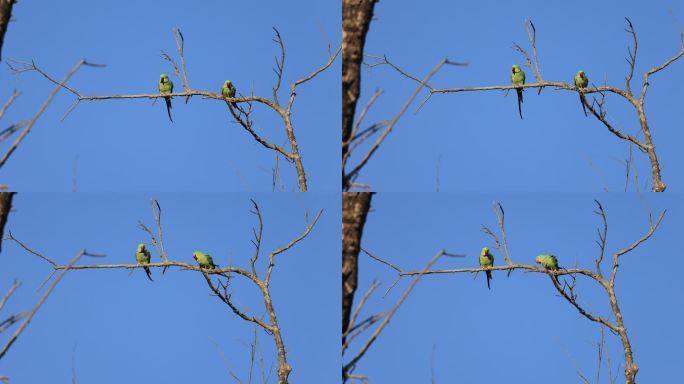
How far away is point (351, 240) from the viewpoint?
3.09 m

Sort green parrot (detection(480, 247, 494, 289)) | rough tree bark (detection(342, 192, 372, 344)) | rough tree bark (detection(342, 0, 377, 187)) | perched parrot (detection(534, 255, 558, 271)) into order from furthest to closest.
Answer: green parrot (detection(480, 247, 494, 289)) → perched parrot (detection(534, 255, 558, 271)) → rough tree bark (detection(342, 0, 377, 187)) → rough tree bark (detection(342, 192, 372, 344))

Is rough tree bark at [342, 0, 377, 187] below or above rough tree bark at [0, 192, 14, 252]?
above

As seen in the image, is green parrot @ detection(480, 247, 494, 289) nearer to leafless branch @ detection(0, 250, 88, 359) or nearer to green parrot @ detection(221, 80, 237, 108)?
green parrot @ detection(221, 80, 237, 108)

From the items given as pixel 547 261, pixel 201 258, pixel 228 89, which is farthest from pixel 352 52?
pixel 547 261

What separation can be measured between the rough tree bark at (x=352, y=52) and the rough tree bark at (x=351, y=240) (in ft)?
1.42

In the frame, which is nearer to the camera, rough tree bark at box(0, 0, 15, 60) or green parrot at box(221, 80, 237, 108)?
rough tree bark at box(0, 0, 15, 60)

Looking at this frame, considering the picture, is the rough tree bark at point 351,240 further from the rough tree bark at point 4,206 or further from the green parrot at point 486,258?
the green parrot at point 486,258

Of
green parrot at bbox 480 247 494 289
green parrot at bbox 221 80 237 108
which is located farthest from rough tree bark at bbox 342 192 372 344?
green parrot at bbox 480 247 494 289

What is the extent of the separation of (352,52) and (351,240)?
0.90 m

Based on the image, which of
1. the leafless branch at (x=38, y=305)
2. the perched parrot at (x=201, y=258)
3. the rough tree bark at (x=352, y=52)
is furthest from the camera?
the perched parrot at (x=201, y=258)

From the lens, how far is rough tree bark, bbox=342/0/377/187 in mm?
3496

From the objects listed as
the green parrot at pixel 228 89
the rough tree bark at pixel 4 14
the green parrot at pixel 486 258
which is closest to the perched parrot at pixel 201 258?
the green parrot at pixel 228 89

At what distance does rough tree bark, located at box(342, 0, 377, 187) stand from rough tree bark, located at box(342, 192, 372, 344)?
0.43 metres

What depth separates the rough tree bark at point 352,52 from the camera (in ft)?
11.5
